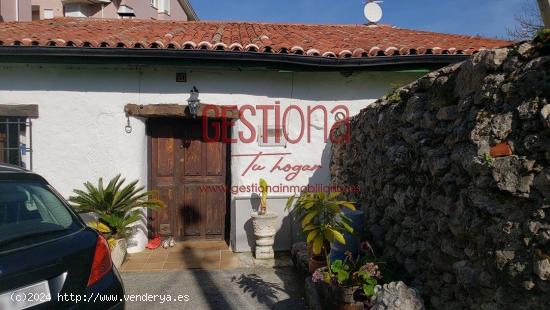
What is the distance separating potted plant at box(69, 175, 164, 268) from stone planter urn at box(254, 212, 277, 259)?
145 cm

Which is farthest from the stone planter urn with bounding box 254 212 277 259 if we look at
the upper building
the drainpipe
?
the upper building

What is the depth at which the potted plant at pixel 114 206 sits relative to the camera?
5.27 meters

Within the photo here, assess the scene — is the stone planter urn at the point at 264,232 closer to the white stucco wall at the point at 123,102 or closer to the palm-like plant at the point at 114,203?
the white stucco wall at the point at 123,102

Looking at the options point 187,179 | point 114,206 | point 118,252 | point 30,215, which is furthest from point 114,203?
point 30,215

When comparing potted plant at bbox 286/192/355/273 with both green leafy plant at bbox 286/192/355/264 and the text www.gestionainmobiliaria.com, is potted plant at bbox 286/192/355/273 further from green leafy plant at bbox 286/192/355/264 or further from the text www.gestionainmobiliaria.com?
the text www.gestionainmobiliaria.com

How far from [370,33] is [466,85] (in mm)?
5411

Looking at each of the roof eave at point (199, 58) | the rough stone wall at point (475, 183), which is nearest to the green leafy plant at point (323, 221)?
the rough stone wall at point (475, 183)

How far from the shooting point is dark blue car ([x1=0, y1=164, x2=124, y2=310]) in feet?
7.22

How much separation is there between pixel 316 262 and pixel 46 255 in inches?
102

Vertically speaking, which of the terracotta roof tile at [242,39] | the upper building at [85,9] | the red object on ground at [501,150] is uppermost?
the upper building at [85,9]

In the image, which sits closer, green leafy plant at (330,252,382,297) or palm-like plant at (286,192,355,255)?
green leafy plant at (330,252,382,297)

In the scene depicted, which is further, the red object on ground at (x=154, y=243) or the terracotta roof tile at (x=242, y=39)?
the red object on ground at (x=154, y=243)

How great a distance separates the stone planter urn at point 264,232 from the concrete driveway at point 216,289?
398mm

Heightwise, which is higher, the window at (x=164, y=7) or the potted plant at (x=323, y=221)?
the window at (x=164, y=7)
